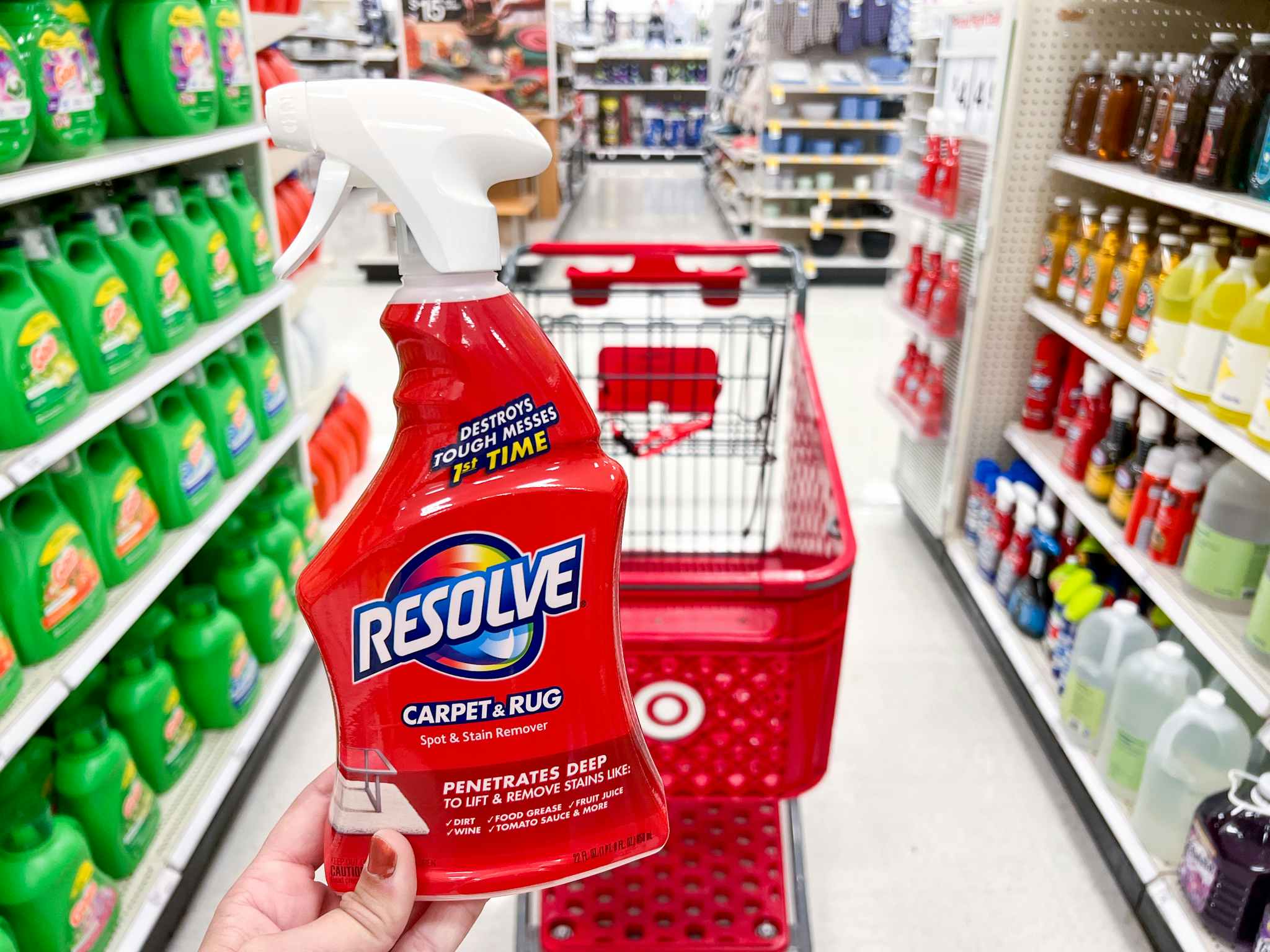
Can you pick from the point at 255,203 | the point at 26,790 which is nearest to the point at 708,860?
the point at 26,790

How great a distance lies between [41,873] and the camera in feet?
4.52

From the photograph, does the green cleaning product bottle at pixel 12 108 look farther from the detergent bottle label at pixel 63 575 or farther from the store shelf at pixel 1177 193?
the store shelf at pixel 1177 193

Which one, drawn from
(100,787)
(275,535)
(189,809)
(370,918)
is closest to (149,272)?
(275,535)

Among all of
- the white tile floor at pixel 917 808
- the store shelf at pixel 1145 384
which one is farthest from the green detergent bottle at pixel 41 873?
the store shelf at pixel 1145 384

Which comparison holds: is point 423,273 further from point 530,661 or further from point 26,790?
point 26,790

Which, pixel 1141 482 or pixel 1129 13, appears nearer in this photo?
pixel 1141 482

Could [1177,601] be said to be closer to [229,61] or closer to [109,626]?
[109,626]

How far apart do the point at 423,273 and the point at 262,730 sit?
176 centimetres

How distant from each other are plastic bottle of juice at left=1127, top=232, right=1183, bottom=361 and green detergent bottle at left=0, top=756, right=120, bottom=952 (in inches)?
88.4

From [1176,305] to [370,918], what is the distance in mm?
1883

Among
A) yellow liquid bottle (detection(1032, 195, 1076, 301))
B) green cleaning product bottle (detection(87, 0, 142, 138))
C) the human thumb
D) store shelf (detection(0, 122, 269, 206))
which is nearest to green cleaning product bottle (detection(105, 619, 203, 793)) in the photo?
store shelf (detection(0, 122, 269, 206))

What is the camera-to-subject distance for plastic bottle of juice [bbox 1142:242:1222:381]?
1.87 metres

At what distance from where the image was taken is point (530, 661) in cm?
85

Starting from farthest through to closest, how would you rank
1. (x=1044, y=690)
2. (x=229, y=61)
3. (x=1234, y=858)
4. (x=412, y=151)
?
(x=1044, y=690) → (x=229, y=61) → (x=1234, y=858) → (x=412, y=151)
